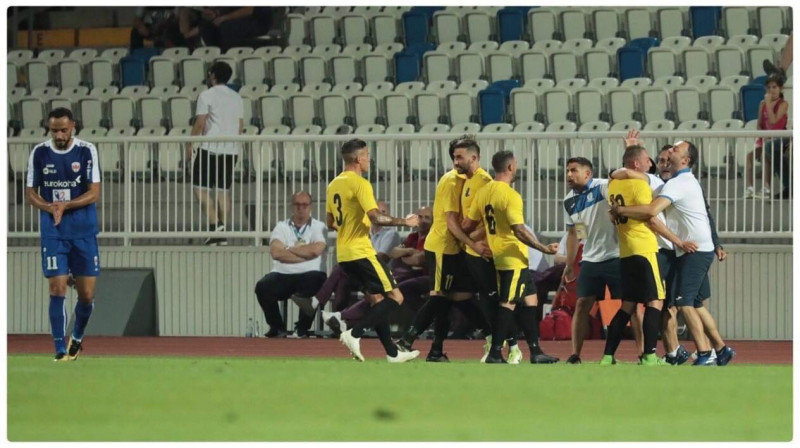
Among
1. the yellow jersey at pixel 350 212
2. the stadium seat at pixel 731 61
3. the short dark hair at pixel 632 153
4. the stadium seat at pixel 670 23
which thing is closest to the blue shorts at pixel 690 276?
the short dark hair at pixel 632 153

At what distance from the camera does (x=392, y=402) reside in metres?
9.02

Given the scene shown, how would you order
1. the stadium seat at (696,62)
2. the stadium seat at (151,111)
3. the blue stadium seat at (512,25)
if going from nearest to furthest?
the stadium seat at (696,62)
the stadium seat at (151,111)
the blue stadium seat at (512,25)

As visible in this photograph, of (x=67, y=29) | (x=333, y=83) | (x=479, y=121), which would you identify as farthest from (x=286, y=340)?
(x=67, y=29)

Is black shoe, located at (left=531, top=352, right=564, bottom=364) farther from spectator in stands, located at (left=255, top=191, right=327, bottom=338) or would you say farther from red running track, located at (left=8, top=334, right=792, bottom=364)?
spectator in stands, located at (left=255, top=191, right=327, bottom=338)

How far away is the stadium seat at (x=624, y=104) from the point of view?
18.5 m

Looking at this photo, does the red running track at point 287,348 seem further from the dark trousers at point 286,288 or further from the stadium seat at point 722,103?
the stadium seat at point 722,103

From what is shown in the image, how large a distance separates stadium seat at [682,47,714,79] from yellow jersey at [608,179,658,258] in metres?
8.41

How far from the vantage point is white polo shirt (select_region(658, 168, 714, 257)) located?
38.3 ft

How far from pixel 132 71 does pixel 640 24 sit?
6.64 metres

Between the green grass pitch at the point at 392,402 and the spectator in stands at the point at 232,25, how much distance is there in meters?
11.9

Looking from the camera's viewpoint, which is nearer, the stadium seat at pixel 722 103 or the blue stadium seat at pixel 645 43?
the stadium seat at pixel 722 103

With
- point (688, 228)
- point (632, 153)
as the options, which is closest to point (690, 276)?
point (688, 228)

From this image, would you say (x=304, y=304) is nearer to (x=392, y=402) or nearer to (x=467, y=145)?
(x=467, y=145)

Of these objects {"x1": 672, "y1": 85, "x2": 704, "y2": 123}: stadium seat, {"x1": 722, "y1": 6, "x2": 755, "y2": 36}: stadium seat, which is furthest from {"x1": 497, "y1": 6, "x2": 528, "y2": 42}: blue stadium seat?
{"x1": 672, "y1": 85, "x2": 704, "y2": 123}: stadium seat
